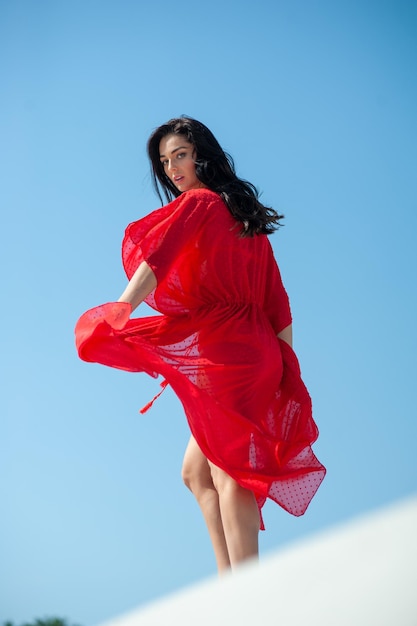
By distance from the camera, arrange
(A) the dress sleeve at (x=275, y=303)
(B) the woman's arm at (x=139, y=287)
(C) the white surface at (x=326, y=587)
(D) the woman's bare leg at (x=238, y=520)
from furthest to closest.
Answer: (A) the dress sleeve at (x=275, y=303) → (B) the woman's arm at (x=139, y=287) → (D) the woman's bare leg at (x=238, y=520) → (C) the white surface at (x=326, y=587)

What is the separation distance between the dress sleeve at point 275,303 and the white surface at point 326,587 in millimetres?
2124

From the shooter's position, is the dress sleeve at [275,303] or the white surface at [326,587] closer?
the white surface at [326,587]

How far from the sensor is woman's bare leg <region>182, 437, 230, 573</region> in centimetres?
240

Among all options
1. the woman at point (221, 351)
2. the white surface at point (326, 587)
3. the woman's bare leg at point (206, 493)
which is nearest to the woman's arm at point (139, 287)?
the woman at point (221, 351)

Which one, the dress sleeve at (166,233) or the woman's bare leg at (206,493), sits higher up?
the dress sleeve at (166,233)

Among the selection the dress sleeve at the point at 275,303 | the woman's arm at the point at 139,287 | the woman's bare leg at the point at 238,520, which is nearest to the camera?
the woman's bare leg at the point at 238,520

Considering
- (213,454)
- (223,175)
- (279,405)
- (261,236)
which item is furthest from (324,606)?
(223,175)

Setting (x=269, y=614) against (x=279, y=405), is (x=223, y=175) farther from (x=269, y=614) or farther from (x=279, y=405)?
(x=269, y=614)

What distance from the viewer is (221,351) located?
8.00 ft

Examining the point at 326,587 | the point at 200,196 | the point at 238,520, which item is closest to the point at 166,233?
the point at 200,196

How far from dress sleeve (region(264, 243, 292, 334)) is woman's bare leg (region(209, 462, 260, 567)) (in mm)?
634

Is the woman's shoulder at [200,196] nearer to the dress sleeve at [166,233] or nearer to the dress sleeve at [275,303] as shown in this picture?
the dress sleeve at [166,233]

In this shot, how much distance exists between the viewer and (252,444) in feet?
7.61

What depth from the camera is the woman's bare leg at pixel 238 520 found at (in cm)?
226
